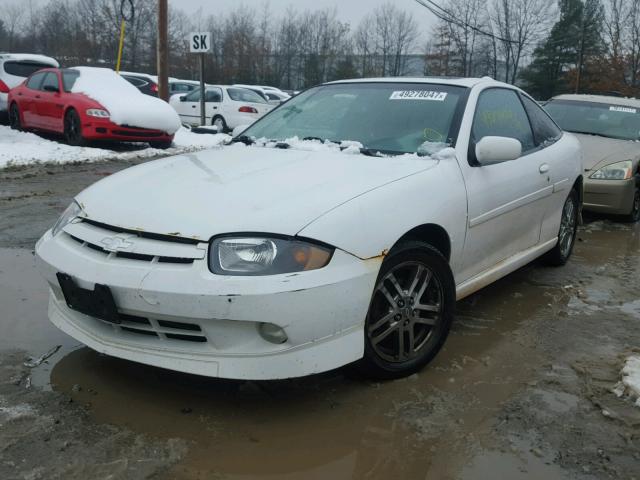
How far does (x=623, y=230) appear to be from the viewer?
723 centimetres

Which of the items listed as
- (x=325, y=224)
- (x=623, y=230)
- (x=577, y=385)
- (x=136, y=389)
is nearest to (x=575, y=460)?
(x=577, y=385)

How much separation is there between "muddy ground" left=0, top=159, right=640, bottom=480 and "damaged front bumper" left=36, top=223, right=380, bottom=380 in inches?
10.8

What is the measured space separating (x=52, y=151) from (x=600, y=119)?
8.54 m

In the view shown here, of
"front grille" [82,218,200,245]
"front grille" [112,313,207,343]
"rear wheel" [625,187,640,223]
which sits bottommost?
"rear wheel" [625,187,640,223]

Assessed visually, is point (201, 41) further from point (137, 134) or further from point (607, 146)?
point (607, 146)

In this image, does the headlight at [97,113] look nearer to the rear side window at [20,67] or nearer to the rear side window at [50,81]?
the rear side window at [50,81]

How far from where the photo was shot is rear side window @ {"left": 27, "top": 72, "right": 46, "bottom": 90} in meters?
12.3

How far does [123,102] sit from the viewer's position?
447 inches

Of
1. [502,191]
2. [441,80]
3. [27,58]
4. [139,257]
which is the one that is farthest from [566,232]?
[27,58]

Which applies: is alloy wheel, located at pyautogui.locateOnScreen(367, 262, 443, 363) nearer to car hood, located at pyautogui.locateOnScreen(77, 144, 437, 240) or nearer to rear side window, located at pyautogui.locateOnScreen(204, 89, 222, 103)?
car hood, located at pyautogui.locateOnScreen(77, 144, 437, 240)

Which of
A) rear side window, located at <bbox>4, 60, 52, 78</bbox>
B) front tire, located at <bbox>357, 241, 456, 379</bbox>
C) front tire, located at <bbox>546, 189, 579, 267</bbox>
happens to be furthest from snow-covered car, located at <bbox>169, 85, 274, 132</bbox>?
front tire, located at <bbox>357, 241, 456, 379</bbox>

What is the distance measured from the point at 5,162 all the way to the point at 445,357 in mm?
8446

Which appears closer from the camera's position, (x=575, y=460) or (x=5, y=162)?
(x=575, y=460)

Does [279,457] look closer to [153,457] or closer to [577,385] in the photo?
[153,457]
